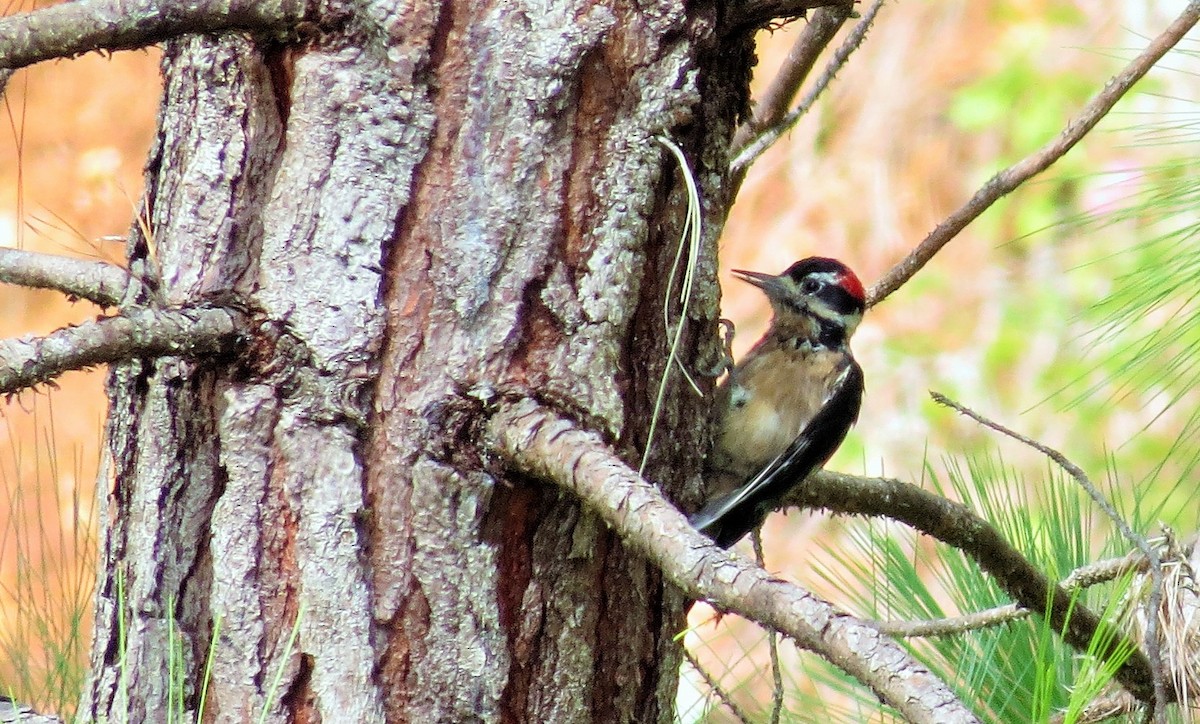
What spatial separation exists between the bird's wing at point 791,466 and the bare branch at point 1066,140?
1.53 ft

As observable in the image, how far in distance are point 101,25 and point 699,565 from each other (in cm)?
73

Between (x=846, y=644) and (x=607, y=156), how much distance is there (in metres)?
0.66

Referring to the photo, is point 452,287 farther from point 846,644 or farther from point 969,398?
point 969,398

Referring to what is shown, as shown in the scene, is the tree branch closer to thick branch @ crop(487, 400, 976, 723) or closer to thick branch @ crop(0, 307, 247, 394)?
thick branch @ crop(487, 400, 976, 723)

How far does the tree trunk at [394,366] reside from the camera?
1.38 m

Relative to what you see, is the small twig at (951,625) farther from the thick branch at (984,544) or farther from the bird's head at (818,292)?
the bird's head at (818,292)

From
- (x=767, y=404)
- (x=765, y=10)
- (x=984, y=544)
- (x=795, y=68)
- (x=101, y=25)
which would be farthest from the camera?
(x=767, y=404)

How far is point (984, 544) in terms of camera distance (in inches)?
69.2

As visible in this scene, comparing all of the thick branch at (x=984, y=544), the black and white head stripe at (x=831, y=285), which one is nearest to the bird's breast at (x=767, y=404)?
the black and white head stripe at (x=831, y=285)

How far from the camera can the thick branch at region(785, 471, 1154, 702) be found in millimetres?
1704

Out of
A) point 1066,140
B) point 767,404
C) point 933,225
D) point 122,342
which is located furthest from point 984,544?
point 933,225

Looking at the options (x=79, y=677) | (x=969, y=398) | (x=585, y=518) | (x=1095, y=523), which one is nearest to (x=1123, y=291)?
(x=585, y=518)

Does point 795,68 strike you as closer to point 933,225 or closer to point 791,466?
point 791,466

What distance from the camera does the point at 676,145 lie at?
4.88ft
